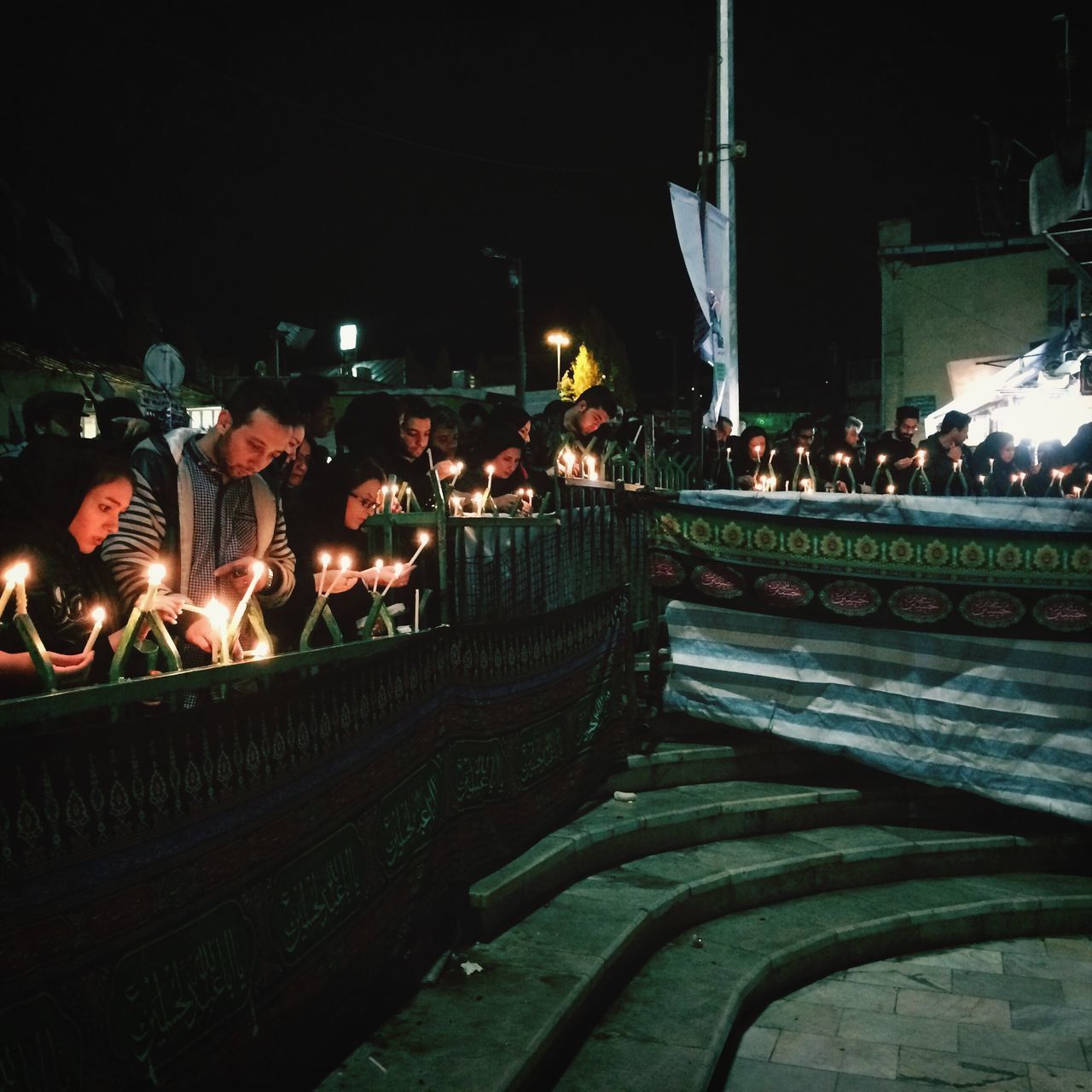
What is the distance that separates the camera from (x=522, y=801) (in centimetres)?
507

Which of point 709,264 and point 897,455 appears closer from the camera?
point 709,264

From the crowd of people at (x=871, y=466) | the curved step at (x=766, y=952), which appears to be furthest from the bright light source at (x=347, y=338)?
the curved step at (x=766, y=952)

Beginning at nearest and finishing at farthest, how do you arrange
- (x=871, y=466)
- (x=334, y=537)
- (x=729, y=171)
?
(x=334, y=537), (x=871, y=466), (x=729, y=171)

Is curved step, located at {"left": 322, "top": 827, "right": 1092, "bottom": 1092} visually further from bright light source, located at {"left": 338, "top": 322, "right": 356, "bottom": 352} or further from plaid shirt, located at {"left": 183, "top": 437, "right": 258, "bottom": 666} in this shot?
bright light source, located at {"left": 338, "top": 322, "right": 356, "bottom": 352}

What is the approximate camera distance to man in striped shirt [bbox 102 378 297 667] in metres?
4.20

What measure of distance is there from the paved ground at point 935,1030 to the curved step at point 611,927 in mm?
265

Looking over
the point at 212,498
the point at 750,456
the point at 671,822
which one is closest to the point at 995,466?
the point at 750,456

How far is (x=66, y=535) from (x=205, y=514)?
913 millimetres

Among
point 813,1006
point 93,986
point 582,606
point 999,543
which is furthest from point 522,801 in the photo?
point 999,543

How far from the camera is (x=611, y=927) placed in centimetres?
468

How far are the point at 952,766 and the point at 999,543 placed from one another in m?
1.50

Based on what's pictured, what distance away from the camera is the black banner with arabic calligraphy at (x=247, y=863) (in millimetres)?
2172

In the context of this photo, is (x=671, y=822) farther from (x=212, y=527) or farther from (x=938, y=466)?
(x=938, y=466)

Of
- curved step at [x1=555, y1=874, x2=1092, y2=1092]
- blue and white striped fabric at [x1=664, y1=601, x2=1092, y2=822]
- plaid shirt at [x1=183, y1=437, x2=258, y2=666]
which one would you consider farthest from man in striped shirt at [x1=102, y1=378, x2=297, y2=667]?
blue and white striped fabric at [x1=664, y1=601, x2=1092, y2=822]
